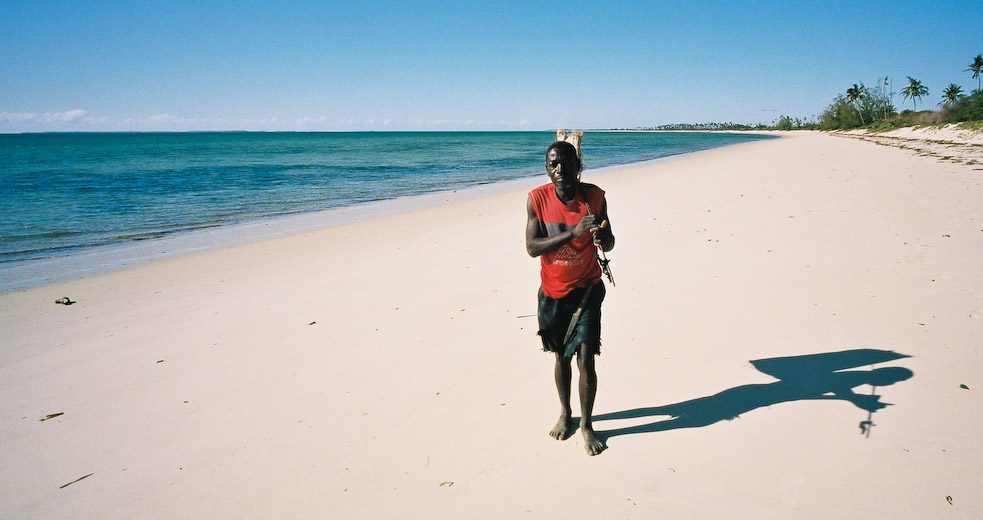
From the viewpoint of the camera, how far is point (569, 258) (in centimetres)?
275

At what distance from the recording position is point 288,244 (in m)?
9.55

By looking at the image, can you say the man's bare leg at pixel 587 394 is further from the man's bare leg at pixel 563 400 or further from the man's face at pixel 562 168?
the man's face at pixel 562 168

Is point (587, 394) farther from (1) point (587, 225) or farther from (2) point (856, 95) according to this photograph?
(2) point (856, 95)

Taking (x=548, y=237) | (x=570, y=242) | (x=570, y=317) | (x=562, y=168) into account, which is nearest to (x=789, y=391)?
(x=570, y=317)

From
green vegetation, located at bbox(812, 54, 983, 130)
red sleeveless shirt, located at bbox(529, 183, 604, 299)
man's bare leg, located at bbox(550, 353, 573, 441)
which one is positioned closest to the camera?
red sleeveless shirt, located at bbox(529, 183, 604, 299)

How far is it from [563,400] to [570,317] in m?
0.57

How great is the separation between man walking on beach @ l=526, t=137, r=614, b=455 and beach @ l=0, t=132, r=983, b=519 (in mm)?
608

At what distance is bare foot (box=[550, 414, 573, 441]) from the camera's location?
303 centimetres

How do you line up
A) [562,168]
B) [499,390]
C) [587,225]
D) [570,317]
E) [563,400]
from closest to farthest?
[587,225] → [562,168] → [570,317] → [563,400] → [499,390]

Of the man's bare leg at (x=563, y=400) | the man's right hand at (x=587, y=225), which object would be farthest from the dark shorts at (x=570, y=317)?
the man's right hand at (x=587, y=225)

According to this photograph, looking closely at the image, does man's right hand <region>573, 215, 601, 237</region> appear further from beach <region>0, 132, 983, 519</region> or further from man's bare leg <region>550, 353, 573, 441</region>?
beach <region>0, 132, 983, 519</region>

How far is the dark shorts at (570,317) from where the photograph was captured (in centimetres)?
279

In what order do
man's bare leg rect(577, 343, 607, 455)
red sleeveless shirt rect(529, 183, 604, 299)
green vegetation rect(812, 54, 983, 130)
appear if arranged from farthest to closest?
1. green vegetation rect(812, 54, 983, 130)
2. man's bare leg rect(577, 343, 607, 455)
3. red sleeveless shirt rect(529, 183, 604, 299)

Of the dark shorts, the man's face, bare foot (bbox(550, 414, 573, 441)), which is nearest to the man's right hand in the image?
the man's face
